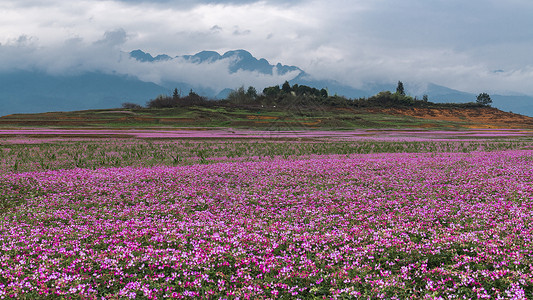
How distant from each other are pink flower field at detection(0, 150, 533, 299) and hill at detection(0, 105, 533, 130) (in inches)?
2420

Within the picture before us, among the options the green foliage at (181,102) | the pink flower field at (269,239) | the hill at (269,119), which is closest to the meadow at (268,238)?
the pink flower field at (269,239)

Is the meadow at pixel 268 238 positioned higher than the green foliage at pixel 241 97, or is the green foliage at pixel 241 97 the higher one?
the green foliage at pixel 241 97

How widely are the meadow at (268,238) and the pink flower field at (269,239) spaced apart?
0.04 meters

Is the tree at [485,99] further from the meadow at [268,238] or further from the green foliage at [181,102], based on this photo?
the meadow at [268,238]

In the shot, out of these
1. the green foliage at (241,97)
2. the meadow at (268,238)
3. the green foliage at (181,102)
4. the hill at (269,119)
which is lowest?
the meadow at (268,238)

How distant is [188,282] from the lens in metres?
6.00

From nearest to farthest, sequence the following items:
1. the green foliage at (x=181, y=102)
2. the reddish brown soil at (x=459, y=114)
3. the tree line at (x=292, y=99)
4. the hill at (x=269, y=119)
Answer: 1. the hill at (x=269, y=119)
2. the reddish brown soil at (x=459, y=114)
3. the green foliage at (x=181, y=102)
4. the tree line at (x=292, y=99)

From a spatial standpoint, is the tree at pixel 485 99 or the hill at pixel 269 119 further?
the tree at pixel 485 99

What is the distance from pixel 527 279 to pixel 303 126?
73.9 m

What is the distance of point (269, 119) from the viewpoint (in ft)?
300

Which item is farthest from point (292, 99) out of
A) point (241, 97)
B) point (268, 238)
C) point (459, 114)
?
point (268, 238)

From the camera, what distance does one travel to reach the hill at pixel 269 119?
8019 centimetres

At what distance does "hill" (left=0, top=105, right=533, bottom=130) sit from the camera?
80188 mm

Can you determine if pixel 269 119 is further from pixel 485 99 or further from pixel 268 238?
pixel 485 99
